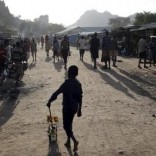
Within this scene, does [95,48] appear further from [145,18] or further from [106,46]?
[145,18]

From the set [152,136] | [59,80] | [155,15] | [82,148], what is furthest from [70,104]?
[155,15]

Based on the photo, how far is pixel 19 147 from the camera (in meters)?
7.80

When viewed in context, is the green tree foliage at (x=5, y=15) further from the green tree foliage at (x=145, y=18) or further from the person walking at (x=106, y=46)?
the person walking at (x=106, y=46)

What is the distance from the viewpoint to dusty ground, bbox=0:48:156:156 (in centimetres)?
762

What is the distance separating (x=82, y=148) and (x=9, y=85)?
31.8 ft

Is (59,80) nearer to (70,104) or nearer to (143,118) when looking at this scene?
(143,118)

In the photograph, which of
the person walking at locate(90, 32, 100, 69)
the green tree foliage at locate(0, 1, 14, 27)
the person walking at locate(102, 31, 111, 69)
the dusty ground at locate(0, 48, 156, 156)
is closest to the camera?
the dusty ground at locate(0, 48, 156, 156)

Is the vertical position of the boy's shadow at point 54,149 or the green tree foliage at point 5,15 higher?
the green tree foliage at point 5,15

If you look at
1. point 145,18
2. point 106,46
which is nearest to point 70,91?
point 106,46

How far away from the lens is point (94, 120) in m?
9.75

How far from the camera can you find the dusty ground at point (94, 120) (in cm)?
762

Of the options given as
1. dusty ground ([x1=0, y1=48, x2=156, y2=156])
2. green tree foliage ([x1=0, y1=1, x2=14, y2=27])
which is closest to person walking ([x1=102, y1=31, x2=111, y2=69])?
dusty ground ([x1=0, y1=48, x2=156, y2=156])

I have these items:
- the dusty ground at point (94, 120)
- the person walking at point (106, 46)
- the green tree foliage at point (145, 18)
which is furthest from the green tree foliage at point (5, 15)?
the dusty ground at point (94, 120)

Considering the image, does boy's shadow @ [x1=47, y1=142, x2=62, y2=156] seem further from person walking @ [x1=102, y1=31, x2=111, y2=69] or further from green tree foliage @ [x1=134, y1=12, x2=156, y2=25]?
green tree foliage @ [x1=134, y1=12, x2=156, y2=25]
